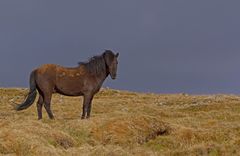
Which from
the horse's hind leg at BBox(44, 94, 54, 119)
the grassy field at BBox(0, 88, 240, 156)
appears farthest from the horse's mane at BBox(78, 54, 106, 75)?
the grassy field at BBox(0, 88, 240, 156)

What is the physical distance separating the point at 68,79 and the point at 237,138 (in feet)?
26.6

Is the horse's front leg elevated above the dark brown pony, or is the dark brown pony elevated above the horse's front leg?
the dark brown pony

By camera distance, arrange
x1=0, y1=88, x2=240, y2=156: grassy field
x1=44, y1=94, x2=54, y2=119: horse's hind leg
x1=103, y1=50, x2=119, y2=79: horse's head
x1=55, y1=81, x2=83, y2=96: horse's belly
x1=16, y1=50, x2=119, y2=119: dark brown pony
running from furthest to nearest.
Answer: x1=103, y1=50, x2=119, y2=79: horse's head
x1=55, y1=81, x2=83, y2=96: horse's belly
x1=44, y1=94, x2=54, y2=119: horse's hind leg
x1=16, y1=50, x2=119, y2=119: dark brown pony
x1=0, y1=88, x2=240, y2=156: grassy field

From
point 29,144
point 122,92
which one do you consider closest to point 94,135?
point 29,144

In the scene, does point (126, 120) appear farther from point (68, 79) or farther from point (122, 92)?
point (122, 92)

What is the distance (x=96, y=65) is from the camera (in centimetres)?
2650

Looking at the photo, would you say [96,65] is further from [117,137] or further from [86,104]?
[117,137]

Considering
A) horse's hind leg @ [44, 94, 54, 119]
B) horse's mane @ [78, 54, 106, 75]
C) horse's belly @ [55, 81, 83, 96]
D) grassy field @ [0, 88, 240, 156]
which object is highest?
horse's mane @ [78, 54, 106, 75]

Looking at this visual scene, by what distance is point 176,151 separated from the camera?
2098 centimetres

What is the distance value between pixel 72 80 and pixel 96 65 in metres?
1.32

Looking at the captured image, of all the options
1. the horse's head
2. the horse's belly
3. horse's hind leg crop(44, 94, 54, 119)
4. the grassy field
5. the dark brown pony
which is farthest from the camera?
the horse's head

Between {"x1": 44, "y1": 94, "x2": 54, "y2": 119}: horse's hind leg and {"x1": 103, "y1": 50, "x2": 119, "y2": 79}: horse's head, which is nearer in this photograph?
{"x1": 44, "y1": 94, "x2": 54, "y2": 119}: horse's hind leg

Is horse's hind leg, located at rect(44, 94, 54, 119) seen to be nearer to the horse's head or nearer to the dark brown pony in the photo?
the dark brown pony

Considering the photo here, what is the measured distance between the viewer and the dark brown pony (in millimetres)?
25922
